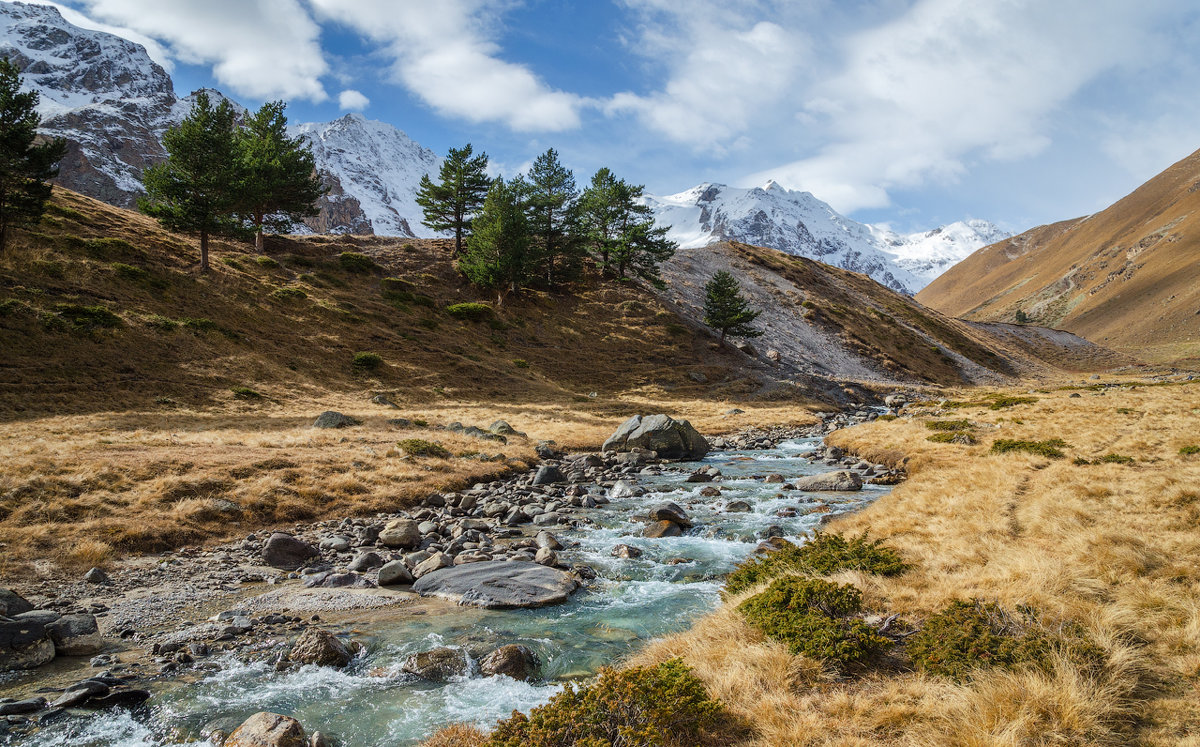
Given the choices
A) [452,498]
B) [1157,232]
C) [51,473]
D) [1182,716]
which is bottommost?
[452,498]

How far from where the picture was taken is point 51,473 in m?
14.8

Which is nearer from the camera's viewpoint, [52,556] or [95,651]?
[95,651]

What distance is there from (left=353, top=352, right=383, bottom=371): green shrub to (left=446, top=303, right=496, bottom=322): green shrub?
14971 millimetres

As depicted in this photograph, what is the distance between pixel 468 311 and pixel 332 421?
31893mm

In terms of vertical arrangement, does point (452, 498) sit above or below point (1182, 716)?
below

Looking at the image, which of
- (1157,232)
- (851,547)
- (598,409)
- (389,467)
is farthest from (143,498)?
(1157,232)

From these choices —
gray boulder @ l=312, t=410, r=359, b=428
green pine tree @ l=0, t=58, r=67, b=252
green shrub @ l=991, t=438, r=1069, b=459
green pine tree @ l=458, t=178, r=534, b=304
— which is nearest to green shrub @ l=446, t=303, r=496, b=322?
green pine tree @ l=458, t=178, r=534, b=304

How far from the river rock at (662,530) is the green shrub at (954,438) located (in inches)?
591

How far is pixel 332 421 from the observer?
27.8 metres

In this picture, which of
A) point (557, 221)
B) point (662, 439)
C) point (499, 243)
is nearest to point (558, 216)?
point (557, 221)

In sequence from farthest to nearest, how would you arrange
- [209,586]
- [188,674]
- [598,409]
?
1. [598,409]
2. [209,586]
3. [188,674]

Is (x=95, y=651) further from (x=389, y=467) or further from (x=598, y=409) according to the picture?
(x=598, y=409)

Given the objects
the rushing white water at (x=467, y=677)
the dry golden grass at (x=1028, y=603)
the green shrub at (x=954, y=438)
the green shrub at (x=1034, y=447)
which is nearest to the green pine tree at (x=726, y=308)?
the green shrub at (x=954, y=438)

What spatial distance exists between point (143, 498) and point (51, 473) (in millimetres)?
2808
